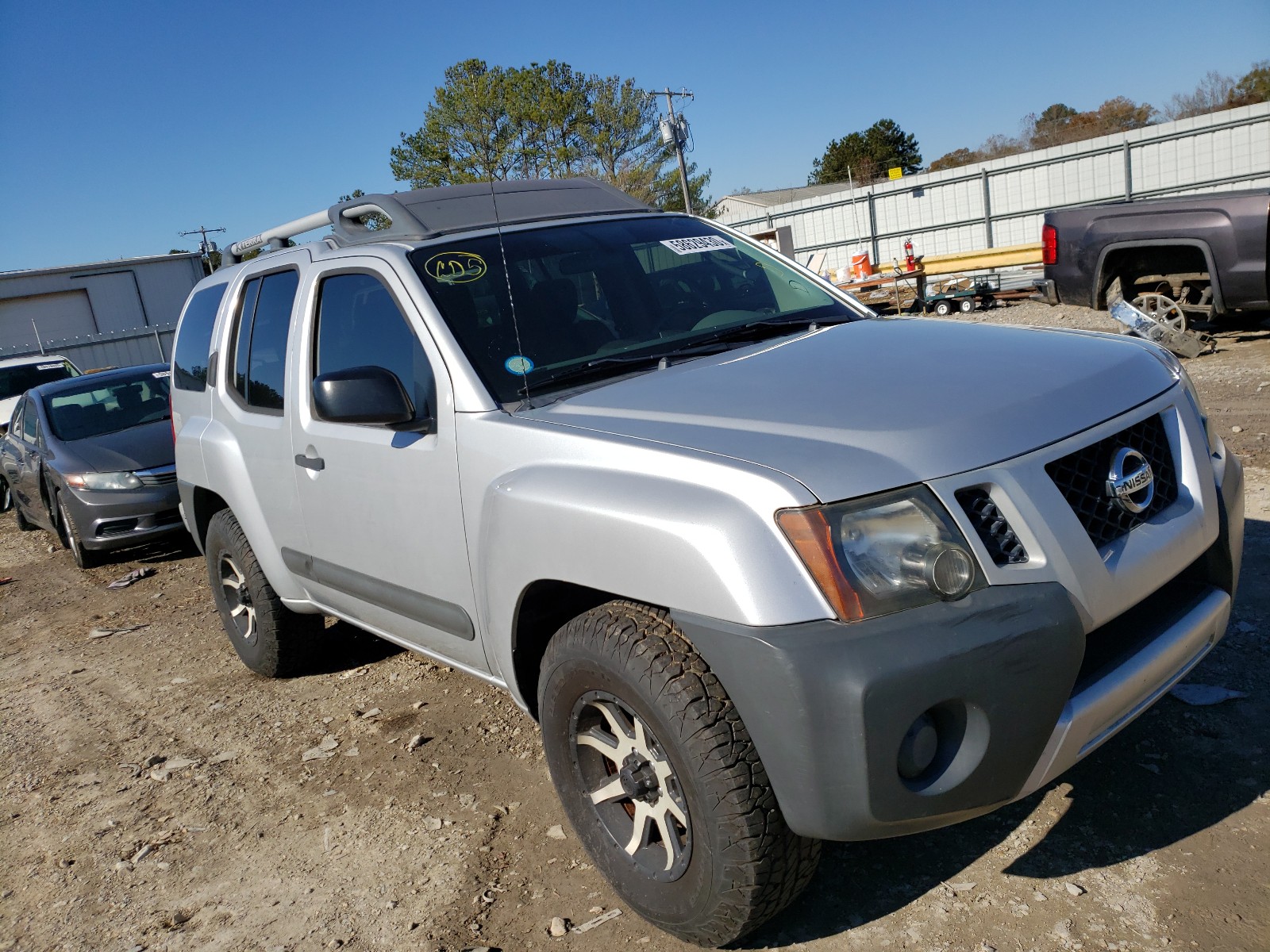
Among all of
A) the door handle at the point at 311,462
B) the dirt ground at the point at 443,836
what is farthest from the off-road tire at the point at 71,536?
the door handle at the point at 311,462

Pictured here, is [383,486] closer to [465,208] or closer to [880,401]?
[465,208]

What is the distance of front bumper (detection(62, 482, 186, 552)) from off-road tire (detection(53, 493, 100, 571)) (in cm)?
17

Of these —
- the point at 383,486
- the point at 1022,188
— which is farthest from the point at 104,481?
the point at 1022,188

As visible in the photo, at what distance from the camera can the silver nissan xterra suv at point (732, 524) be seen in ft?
6.52

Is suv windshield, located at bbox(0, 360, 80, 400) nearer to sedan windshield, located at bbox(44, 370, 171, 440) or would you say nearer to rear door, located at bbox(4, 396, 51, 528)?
rear door, located at bbox(4, 396, 51, 528)

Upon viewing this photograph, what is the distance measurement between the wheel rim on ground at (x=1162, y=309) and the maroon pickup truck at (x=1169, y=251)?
0.09 m

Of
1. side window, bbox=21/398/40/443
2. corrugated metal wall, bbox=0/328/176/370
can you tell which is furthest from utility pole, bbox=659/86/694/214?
corrugated metal wall, bbox=0/328/176/370

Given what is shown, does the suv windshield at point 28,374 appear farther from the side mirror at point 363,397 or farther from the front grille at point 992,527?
the front grille at point 992,527

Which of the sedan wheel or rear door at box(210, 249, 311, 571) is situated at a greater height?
rear door at box(210, 249, 311, 571)

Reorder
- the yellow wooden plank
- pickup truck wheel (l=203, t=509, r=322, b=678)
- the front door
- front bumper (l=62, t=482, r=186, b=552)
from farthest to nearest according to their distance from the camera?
1. the yellow wooden plank
2. front bumper (l=62, t=482, r=186, b=552)
3. pickup truck wheel (l=203, t=509, r=322, b=678)
4. the front door

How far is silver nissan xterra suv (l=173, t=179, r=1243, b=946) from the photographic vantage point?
199 cm

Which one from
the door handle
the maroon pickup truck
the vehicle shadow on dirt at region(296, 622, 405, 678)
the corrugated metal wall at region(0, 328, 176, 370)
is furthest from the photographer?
the corrugated metal wall at region(0, 328, 176, 370)

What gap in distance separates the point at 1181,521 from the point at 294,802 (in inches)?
118

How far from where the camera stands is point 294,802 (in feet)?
11.7
